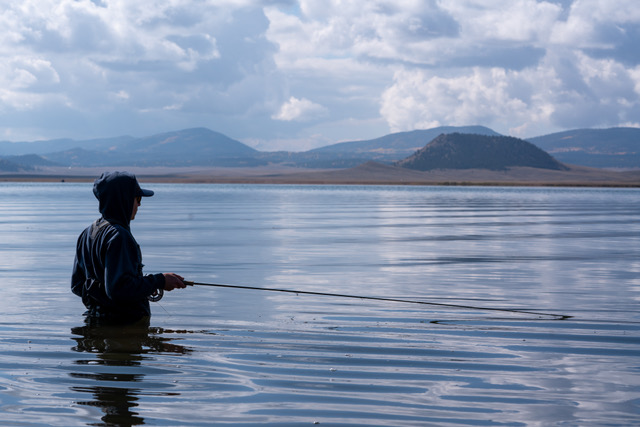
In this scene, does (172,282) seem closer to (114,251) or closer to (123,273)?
(123,273)

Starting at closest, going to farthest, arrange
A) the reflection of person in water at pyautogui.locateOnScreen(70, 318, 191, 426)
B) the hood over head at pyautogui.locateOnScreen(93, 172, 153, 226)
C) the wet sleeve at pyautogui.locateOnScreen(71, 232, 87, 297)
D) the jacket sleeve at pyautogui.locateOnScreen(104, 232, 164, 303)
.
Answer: the reflection of person in water at pyautogui.locateOnScreen(70, 318, 191, 426), the jacket sleeve at pyautogui.locateOnScreen(104, 232, 164, 303), the hood over head at pyautogui.locateOnScreen(93, 172, 153, 226), the wet sleeve at pyautogui.locateOnScreen(71, 232, 87, 297)

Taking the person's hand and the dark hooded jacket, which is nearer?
the dark hooded jacket

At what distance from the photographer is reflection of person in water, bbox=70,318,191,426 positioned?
6.47m

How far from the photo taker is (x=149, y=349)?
28.0 feet

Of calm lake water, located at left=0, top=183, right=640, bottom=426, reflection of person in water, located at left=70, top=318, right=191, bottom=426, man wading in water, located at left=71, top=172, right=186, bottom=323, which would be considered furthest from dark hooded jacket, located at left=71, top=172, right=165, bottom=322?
calm lake water, located at left=0, top=183, right=640, bottom=426

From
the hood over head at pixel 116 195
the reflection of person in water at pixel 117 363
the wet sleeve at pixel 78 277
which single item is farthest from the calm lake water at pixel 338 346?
the hood over head at pixel 116 195

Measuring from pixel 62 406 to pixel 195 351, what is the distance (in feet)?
7.40

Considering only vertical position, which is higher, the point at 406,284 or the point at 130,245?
the point at 130,245

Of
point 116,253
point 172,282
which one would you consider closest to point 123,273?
point 116,253

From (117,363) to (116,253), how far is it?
1.10 meters

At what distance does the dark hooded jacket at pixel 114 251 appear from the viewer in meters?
7.58

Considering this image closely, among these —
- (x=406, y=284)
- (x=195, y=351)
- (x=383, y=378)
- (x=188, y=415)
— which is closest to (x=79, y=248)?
(x=195, y=351)

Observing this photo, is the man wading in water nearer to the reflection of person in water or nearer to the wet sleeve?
the wet sleeve

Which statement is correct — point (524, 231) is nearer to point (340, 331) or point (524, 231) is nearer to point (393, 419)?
point (340, 331)
